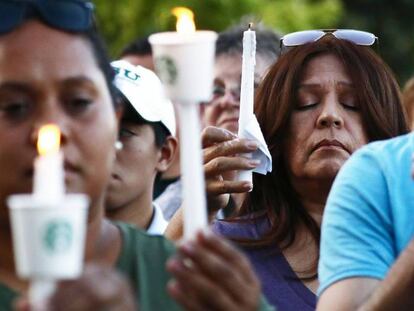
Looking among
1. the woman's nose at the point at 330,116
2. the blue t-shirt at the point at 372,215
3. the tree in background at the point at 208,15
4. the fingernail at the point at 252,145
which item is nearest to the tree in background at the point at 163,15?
the tree in background at the point at 208,15

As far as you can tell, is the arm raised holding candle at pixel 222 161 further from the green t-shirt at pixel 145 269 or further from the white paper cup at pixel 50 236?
the white paper cup at pixel 50 236

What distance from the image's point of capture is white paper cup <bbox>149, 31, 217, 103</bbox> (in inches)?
131

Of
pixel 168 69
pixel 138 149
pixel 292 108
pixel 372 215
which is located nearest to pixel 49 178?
pixel 168 69

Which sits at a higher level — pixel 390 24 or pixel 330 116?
pixel 330 116

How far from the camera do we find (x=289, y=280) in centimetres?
565

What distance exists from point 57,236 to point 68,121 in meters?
0.73

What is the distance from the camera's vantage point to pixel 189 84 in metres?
3.37

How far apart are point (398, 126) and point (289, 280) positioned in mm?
797

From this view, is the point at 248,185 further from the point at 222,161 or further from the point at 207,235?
the point at 207,235

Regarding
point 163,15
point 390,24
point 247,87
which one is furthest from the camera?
point 390,24

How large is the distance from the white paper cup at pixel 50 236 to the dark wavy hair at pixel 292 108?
278 cm

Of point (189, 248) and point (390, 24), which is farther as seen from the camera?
point (390, 24)

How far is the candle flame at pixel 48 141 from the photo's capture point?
328cm

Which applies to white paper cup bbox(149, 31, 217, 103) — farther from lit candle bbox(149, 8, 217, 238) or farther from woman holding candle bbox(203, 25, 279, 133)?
woman holding candle bbox(203, 25, 279, 133)
